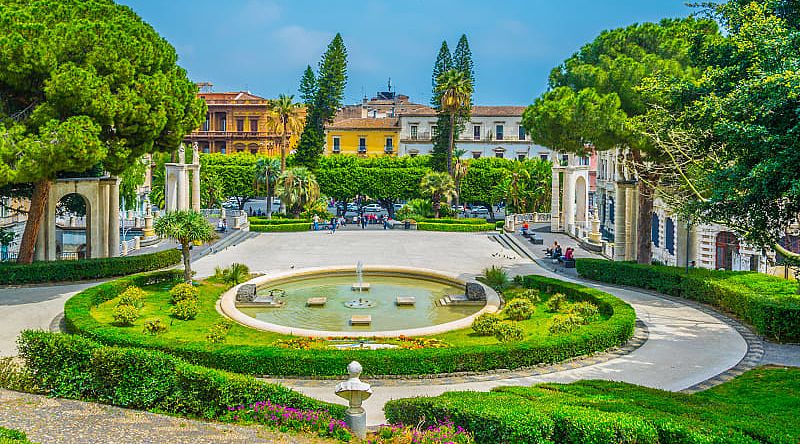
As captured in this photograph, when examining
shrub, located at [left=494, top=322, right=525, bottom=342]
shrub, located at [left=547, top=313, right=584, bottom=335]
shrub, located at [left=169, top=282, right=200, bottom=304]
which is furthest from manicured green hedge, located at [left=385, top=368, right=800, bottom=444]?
shrub, located at [left=169, top=282, right=200, bottom=304]

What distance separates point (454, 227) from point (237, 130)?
37.9 meters

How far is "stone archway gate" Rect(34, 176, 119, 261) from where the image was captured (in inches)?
1137

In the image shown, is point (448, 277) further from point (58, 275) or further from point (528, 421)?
point (528, 421)

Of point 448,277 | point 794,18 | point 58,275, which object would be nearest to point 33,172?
point 58,275

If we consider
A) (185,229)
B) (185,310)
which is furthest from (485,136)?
(185,310)

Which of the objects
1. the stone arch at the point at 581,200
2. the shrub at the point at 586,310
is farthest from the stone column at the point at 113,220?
the stone arch at the point at 581,200

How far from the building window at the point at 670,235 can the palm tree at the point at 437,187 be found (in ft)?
52.9

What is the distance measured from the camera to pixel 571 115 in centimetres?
2880

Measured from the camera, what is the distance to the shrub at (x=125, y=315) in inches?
750

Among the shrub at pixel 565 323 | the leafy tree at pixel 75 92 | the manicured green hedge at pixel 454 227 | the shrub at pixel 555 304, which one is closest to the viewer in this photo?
the shrub at pixel 565 323

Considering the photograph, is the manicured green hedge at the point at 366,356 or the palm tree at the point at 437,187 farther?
the palm tree at the point at 437,187

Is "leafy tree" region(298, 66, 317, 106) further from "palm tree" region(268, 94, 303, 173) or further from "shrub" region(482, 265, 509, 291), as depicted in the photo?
"shrub" region(482, 265, 509, 291)

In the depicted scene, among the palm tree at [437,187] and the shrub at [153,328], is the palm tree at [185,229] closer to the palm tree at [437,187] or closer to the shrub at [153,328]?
the shrub at [153,328]

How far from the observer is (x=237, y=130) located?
78250 mm
